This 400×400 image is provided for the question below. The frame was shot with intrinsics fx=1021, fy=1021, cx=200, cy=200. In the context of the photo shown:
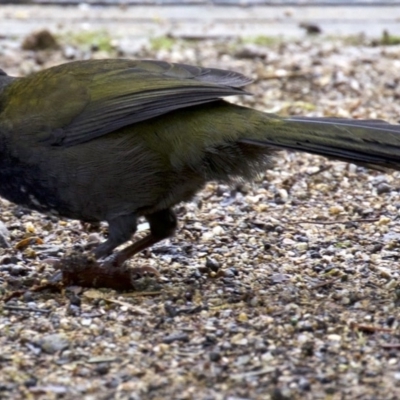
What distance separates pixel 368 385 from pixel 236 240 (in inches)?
87.6

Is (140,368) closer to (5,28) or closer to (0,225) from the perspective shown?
(0,225)

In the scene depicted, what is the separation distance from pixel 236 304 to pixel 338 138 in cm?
97

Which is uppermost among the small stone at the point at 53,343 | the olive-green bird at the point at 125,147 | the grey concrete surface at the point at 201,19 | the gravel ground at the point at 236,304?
the grey concrete surface at the point at 201,19

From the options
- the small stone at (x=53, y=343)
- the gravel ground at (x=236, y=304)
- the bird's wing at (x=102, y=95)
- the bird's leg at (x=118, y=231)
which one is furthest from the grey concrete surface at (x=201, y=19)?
the small stone at (x=53, y=343)

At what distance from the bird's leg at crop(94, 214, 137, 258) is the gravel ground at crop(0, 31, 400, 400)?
0.26m

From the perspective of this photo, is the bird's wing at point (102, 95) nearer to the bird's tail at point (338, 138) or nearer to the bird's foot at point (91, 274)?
the bird's tail at point (338, 138)

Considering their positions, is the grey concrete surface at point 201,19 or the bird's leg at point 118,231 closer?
the bird's leg at point 118,231

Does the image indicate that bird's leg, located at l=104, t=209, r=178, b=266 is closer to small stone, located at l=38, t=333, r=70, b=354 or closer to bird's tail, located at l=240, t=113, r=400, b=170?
bird's tail, located at l=240, t=113, r=400, b=170

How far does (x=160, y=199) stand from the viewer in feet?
18.1

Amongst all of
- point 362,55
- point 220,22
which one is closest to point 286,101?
point 362,55

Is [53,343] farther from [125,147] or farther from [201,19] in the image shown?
[201,19]

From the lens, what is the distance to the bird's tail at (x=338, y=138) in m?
5.00

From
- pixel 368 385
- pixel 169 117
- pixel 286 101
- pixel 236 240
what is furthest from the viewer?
pixel 286 101

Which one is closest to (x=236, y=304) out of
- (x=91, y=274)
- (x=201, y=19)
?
(x=91, y=274)
